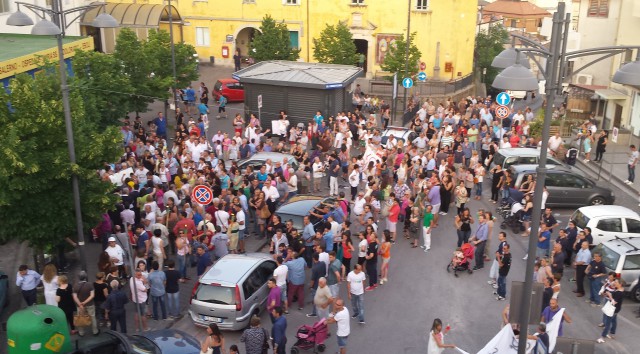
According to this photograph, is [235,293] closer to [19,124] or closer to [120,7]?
[19,124]

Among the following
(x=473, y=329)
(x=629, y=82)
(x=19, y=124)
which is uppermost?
(x=629, y=82)

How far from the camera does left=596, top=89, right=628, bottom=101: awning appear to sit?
116ft

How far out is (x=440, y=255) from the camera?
1905cm

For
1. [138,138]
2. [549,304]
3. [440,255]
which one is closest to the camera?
[549,304]

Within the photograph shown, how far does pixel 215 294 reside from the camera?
14398mm

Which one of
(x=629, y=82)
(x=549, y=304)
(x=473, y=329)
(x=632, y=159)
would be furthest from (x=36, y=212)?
(x=632, y=159)

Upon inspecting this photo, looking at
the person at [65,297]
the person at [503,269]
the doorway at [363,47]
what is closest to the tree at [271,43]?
the doorway at [363,47]

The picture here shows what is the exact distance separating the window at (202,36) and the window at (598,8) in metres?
26.3

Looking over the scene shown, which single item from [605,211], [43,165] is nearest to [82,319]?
[43,165]

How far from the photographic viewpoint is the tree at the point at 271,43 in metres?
41.8

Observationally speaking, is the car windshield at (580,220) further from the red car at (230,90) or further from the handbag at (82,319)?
the red car at (230,90)

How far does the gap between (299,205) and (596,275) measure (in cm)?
761

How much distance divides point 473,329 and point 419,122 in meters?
16.2

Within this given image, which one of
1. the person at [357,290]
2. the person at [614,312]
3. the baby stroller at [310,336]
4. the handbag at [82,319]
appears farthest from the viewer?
the person at [357,290]
